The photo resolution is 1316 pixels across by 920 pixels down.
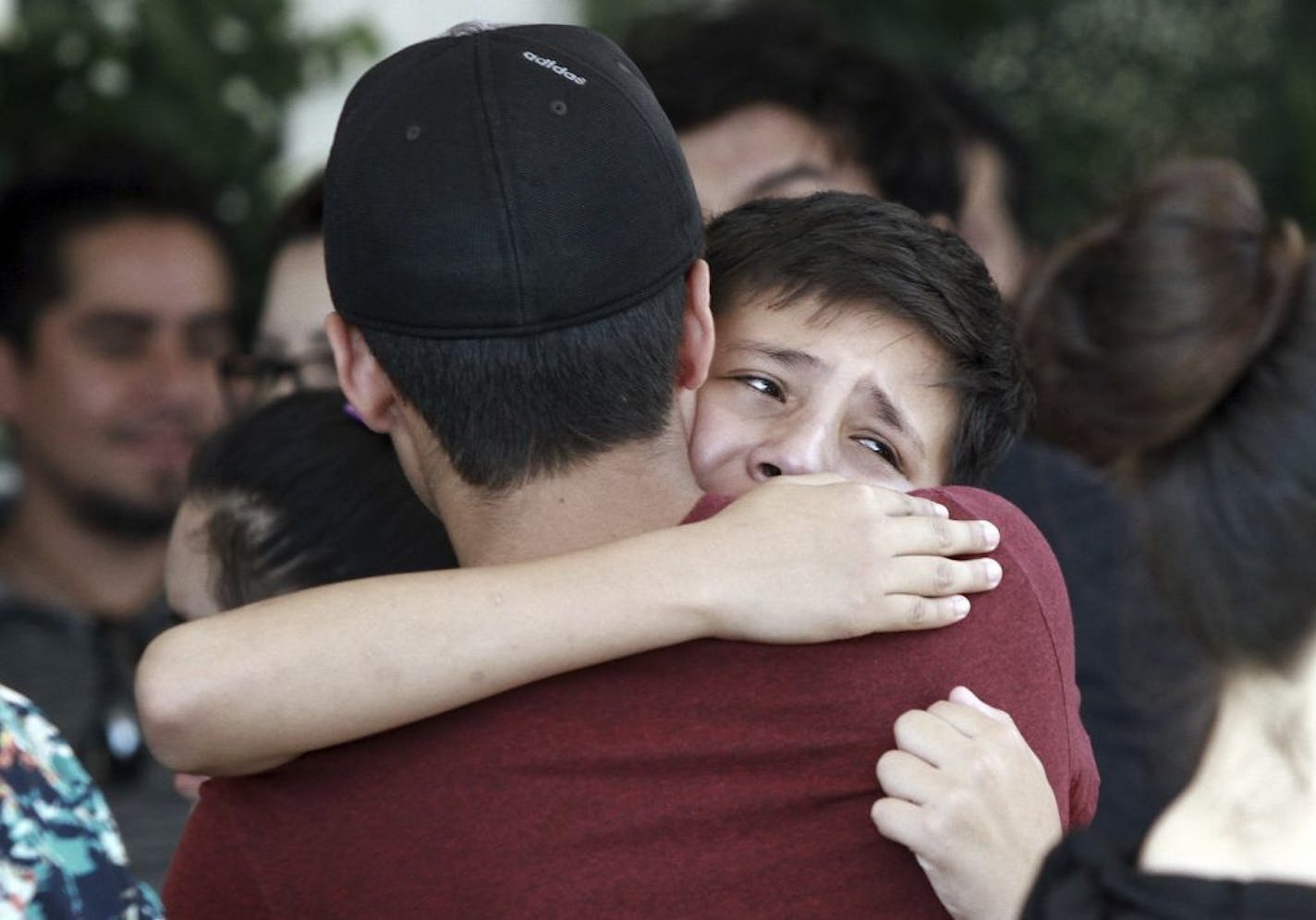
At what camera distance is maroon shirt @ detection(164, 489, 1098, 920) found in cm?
143

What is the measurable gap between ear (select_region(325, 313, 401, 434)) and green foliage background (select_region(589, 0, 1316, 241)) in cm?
405

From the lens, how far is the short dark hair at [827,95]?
344cm

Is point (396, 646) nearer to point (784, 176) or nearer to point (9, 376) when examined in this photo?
point (784, 176)

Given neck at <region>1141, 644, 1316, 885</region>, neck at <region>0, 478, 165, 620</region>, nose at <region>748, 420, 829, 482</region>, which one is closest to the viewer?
neck at <region>1141, 644, 1316, 885</region>

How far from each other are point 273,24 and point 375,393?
323cm

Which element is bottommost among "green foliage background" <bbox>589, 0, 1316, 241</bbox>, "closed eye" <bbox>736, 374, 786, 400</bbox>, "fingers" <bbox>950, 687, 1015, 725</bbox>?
"green foliage background" <bbox>589, 0, 1316, 241</bbox>

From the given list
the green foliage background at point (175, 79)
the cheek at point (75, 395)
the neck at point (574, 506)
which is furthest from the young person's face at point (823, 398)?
the green foliage background at point (175, 79)

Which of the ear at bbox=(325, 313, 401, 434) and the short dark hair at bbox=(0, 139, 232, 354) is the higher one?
the ear at bbox=(325, 313, 401, 434)

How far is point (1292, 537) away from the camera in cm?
124

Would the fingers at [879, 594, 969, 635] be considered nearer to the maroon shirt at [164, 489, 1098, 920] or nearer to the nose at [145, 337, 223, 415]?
the maroon shirt at [164, 489, 1098, 920]

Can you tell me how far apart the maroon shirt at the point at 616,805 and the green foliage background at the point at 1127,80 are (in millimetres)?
4246

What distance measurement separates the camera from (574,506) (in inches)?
60.2

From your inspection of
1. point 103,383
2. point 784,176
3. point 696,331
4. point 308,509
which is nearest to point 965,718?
point 696,331

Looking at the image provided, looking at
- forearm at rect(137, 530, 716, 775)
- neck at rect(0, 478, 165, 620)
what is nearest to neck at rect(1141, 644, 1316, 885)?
forearm at rect(137, 530, 716, 775)
